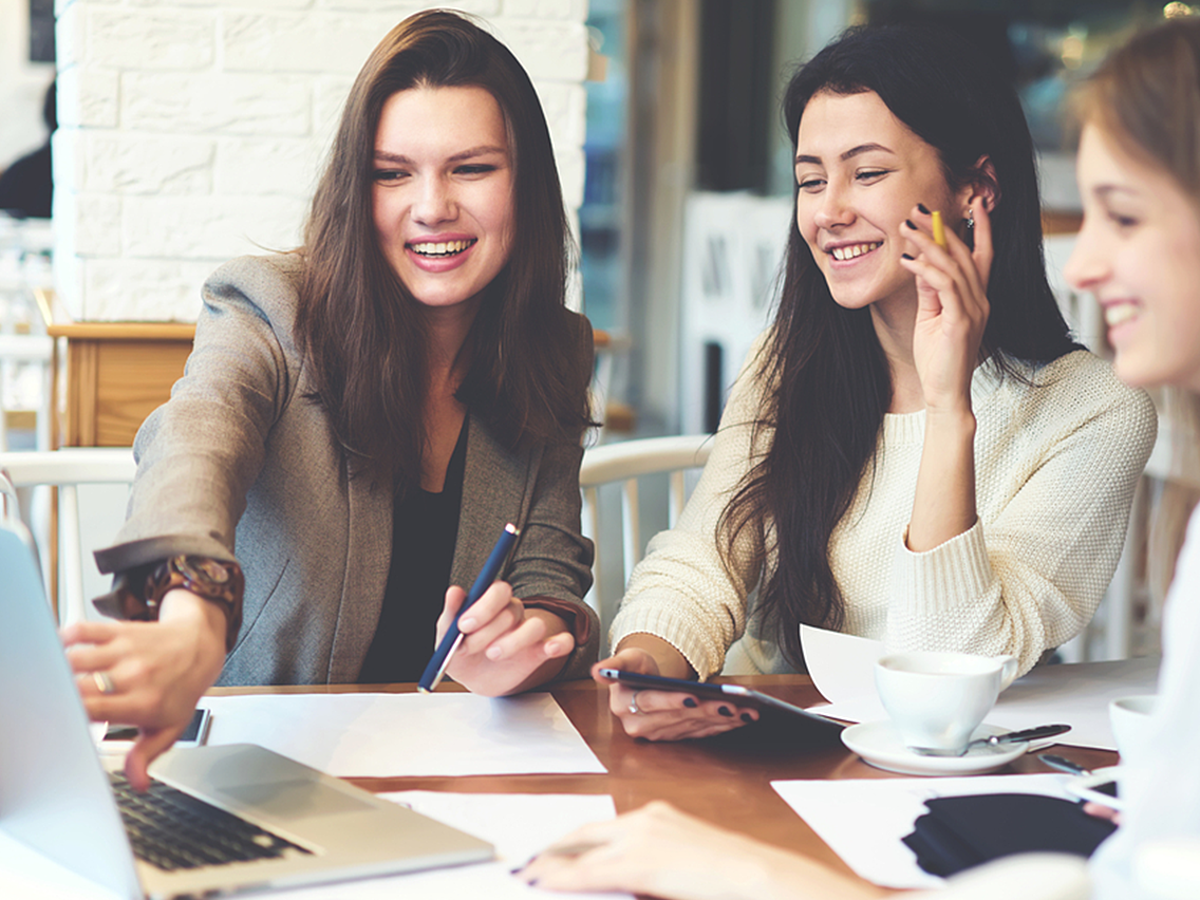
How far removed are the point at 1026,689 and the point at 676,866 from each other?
65 centimetres

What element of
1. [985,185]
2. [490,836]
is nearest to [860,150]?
[985,185]

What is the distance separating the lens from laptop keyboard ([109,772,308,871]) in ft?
2.52

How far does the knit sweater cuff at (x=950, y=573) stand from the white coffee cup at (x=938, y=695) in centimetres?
21

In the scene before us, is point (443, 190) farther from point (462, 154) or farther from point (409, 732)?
point (409, 732)

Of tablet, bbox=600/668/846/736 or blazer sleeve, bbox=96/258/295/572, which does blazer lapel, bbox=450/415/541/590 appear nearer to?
blazer sleeve, bbox=96/258/295/572

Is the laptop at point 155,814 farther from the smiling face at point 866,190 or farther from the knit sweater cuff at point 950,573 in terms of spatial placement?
the smiling face at point 866,190

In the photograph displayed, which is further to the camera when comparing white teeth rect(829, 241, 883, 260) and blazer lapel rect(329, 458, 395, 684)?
white teeth rect(829, 241, 883, 260)

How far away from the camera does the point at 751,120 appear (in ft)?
23.2

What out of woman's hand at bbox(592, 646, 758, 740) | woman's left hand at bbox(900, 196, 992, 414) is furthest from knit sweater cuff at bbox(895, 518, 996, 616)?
woman's hand at bbox(592, 646, 758, 740)

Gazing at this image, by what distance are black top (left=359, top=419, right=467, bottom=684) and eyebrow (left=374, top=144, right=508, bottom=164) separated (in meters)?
0.36

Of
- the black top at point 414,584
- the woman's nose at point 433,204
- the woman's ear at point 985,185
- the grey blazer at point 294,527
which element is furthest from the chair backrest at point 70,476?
the woman's ear at point 985,185

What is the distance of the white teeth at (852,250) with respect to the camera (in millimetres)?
1458

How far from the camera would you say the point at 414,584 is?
4.65 ft

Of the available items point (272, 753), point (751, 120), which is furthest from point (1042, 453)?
point (751, 120)
